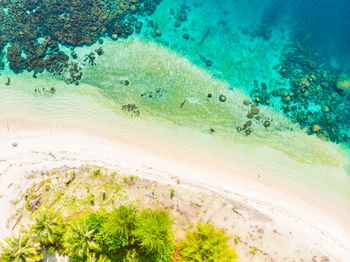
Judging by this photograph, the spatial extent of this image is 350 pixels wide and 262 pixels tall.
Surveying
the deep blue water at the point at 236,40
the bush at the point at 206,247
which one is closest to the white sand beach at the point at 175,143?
the deep blue water at the point at 236,40

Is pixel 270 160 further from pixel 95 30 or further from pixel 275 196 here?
pixel 95 30

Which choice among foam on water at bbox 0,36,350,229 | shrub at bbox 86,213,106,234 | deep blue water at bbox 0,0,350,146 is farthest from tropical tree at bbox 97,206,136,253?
deep blue water at bbox 0,0,350,146

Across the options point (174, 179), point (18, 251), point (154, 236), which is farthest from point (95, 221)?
point (174, 179)

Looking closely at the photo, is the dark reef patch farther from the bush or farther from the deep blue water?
the bush

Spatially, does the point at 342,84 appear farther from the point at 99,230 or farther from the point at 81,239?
the point at 81,239

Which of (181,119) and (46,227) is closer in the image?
(46,227)

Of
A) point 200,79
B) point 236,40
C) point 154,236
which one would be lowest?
point 154,236
